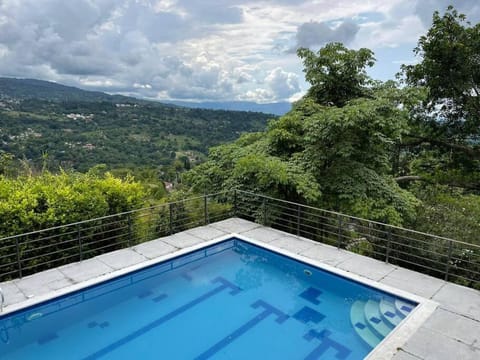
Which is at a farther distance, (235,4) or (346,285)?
(235,4)

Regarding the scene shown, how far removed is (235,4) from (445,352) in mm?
10469

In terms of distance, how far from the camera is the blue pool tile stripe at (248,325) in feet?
13.7

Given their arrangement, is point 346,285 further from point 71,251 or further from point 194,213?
point 71,251

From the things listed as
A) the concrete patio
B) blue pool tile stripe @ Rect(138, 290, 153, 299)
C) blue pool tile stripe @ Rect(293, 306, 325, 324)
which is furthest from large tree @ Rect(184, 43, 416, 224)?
blue pool tile stripe @ Rect(138, 290, 153, 299)

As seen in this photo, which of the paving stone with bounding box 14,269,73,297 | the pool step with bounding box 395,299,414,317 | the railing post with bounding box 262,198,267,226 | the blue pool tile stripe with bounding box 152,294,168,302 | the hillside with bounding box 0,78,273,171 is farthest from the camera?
the hillside with bounding box 0,78,273,171

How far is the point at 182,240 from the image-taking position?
713cm

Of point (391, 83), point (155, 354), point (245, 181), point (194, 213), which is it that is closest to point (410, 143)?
point (391, 83)

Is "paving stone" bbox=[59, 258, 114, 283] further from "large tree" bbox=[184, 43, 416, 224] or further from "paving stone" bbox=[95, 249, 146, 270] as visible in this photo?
"large tree" bbox=[184, 43, 416, 224]

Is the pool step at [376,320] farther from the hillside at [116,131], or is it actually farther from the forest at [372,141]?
the hillside at [116,131]

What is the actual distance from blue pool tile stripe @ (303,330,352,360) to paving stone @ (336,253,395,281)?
1558 mm

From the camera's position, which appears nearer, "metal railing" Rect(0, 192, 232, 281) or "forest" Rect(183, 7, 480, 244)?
"metal railing" Rect(0, 192, 232, 281)

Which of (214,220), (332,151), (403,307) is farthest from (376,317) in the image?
(214,220)

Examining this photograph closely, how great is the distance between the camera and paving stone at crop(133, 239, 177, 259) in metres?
6.40

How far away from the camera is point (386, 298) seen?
509 centimetres
